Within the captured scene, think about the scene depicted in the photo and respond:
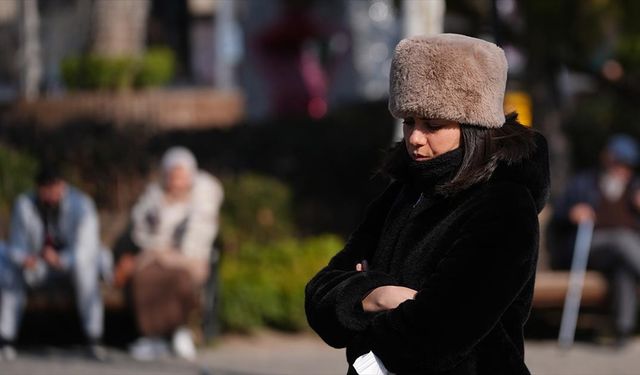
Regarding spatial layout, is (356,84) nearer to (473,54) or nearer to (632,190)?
(632,190)

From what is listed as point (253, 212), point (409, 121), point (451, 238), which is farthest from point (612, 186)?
point (451, 238)

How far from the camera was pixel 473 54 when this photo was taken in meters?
3.52

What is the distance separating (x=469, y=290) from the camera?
333 centimetres

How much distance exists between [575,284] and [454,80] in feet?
20.9

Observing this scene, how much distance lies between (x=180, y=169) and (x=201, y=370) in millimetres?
1500

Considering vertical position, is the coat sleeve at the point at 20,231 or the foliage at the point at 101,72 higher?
the coat sleeve at the point at 20,231

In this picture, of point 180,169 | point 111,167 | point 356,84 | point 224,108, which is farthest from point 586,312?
point 356,84

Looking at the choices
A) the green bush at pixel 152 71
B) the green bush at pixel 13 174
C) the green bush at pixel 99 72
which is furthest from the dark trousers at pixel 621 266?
the green bush at pixel 152 71

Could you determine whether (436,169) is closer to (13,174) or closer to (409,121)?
(409,121)

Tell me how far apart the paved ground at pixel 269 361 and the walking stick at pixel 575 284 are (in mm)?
118

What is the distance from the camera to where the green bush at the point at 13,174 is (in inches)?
459

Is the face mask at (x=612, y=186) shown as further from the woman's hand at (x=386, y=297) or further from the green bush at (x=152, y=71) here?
the green bush at (x=152, y=71)

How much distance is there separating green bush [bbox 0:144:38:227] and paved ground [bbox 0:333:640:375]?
7.90 ft

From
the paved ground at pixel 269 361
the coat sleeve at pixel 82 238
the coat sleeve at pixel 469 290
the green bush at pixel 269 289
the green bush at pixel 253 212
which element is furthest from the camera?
the green bush at pixel 253 212
